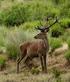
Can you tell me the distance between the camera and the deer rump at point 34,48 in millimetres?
18156

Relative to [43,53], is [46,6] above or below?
below

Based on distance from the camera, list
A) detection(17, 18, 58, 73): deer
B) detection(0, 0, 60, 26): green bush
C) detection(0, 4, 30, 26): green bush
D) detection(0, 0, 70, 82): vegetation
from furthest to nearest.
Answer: detection(0, 0, 60, 26): green bush
detection(0, 4, 30, 26): green bush
detection(0, 0, 70, 82): vegetation
detection(17, 18, 58, 73): deer

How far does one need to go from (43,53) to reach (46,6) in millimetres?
19134

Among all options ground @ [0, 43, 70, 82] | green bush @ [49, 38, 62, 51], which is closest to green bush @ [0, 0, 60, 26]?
green bush @ [49, 38, 62, 51]

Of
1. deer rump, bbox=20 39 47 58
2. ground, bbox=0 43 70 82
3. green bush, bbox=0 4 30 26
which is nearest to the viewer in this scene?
ground, bbox=0 43 70 82

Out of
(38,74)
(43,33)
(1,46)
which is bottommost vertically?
(1,46)

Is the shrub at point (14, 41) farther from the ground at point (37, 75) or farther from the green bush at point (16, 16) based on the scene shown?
the green bush at point (16, 16)

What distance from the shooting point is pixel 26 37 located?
23.6 metres

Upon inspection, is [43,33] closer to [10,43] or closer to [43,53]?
[43,53]

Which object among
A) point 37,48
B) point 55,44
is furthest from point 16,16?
point 37,48

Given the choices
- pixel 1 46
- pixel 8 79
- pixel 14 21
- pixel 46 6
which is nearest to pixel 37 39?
pixel 8 79

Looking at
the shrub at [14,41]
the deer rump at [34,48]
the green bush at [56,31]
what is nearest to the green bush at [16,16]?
the green bush at [56,31]

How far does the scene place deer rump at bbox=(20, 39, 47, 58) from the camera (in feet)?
59.6

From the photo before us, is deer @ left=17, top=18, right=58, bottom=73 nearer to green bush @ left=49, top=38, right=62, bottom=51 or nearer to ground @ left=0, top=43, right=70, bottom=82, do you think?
ground @ left=0, top=43, right=70, bottom=82
